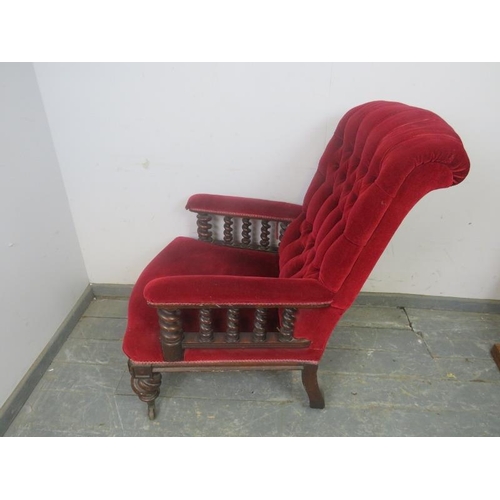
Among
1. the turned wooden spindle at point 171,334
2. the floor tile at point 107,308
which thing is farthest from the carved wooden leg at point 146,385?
the floor tile at point 107,308

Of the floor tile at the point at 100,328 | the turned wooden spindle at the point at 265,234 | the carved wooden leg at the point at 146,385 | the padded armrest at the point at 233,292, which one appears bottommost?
the floor tile at the point at 100,328

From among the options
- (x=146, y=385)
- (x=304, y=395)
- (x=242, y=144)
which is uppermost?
(x=242, y=144)

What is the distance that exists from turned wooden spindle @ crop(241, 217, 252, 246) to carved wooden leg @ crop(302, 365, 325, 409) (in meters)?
0.57

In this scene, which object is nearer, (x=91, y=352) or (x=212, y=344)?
(x=212, y=344)

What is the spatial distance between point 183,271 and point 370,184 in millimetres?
714

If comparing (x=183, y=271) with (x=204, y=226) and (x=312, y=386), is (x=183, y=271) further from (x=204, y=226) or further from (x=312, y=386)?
(x=312, y=386)

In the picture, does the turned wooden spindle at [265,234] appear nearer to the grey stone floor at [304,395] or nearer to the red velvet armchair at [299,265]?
the red velvet armchair at [299,265]

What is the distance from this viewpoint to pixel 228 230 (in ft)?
4.93

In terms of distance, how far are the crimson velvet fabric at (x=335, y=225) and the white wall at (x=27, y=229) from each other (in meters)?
0.47

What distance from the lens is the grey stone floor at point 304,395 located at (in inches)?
50.5

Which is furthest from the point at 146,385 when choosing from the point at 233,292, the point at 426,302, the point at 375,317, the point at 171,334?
the point at 426,302

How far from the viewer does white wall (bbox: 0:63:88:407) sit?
1254 mm

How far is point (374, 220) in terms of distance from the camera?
85 cm

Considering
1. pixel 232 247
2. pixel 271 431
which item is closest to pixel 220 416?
pixel 271 431
